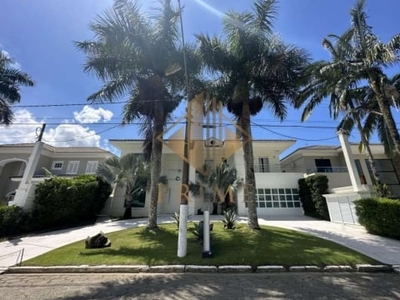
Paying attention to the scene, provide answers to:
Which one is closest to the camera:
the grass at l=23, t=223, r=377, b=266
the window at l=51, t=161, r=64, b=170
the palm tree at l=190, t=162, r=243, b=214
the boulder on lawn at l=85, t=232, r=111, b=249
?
the grass at l=23, t=223, r=377, b=266

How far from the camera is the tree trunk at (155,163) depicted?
11.5 metres

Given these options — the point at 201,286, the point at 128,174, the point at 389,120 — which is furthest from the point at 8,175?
the point at 389,120

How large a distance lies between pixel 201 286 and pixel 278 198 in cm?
1699

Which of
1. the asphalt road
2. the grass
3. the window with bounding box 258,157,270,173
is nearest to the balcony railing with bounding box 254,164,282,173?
the window with bounding box 258,157,270,173

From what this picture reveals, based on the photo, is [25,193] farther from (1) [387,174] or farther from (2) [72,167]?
(1) [387,174]

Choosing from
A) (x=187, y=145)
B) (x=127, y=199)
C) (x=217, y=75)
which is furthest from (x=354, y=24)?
(x=127, y=199)

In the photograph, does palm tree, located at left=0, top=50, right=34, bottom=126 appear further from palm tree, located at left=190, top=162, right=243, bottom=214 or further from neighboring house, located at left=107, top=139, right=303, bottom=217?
palm tree, located at left=190, top=162, right=243, bottom=214

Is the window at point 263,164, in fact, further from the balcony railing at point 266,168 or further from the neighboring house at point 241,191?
the neighboring house at point 241,191

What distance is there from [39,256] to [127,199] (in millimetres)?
10826

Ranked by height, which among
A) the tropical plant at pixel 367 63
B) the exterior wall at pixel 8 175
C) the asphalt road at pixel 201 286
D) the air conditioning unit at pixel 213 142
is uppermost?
the tropical plant at pixel 367 63

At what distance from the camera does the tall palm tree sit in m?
10.6

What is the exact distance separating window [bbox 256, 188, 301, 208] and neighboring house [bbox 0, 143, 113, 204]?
19.0 m

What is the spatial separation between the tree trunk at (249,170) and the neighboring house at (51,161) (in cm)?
1991

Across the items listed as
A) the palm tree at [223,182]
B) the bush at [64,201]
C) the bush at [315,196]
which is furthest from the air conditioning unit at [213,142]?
the bush at [315,196]
